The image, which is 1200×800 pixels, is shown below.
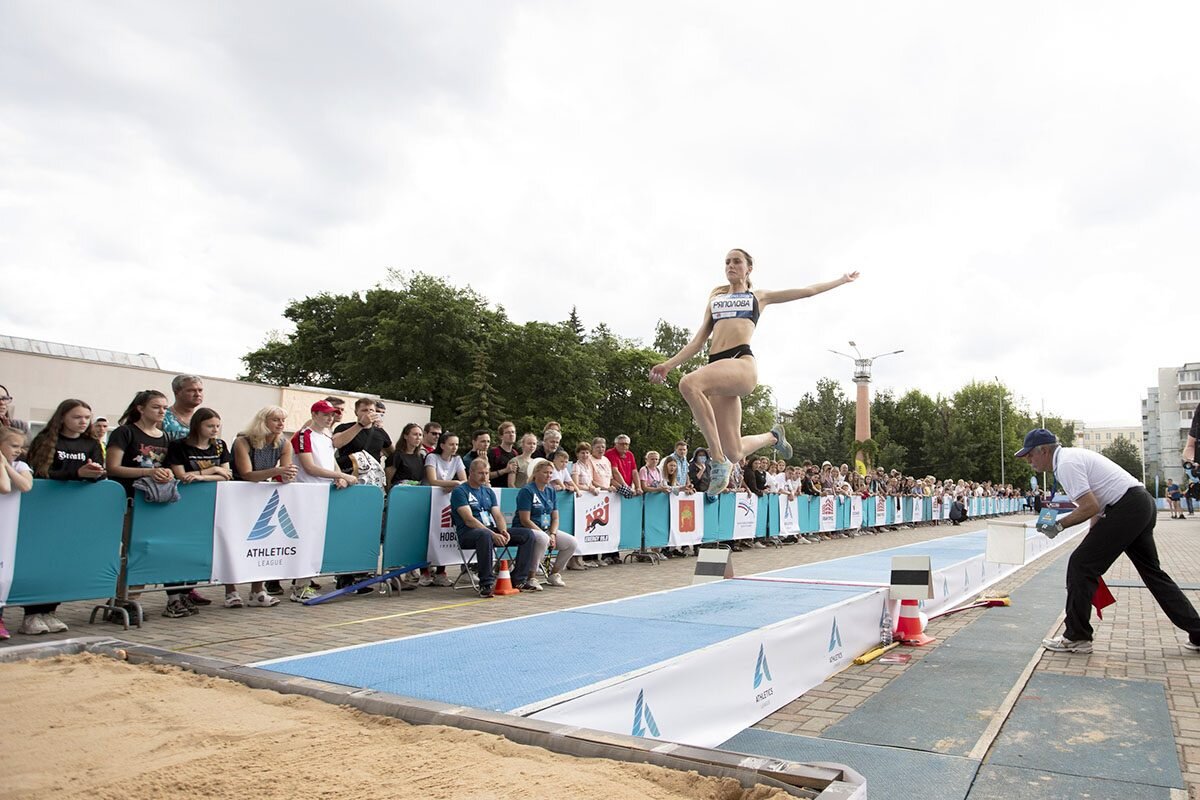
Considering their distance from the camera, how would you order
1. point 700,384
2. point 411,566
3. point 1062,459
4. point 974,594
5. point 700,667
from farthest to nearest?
point 974,594 → point 411,566 → point 1062,459 → point 700,384 → point 700,667

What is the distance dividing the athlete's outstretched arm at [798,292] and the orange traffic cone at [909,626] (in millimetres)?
2691

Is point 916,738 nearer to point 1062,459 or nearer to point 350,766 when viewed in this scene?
point 350,766

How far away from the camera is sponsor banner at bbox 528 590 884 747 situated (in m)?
3.35

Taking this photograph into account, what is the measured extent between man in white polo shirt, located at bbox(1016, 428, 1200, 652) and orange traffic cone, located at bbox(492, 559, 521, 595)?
520 centimetres

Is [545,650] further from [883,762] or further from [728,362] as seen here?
[728,362]

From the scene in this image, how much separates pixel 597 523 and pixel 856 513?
13.4 m

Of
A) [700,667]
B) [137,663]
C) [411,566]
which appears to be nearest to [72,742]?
[137,663]

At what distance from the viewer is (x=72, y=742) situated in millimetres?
2703

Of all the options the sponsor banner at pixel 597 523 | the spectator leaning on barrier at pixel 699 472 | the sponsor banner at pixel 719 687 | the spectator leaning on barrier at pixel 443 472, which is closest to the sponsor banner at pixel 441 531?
the spectator leaning on barrier at pixel 443 472

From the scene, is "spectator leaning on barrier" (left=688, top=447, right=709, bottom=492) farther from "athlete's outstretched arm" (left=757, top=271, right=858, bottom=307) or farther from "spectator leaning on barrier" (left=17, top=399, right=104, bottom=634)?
"spectator leaning on barrier" (left=17, top=399, right=104, bottom=634)

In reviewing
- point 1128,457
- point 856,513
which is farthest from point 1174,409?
point 856,513

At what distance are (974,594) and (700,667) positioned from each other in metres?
7.20

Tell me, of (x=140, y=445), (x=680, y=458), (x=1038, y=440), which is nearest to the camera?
(x=1038, y=440)

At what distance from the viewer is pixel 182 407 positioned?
24.3 ft
